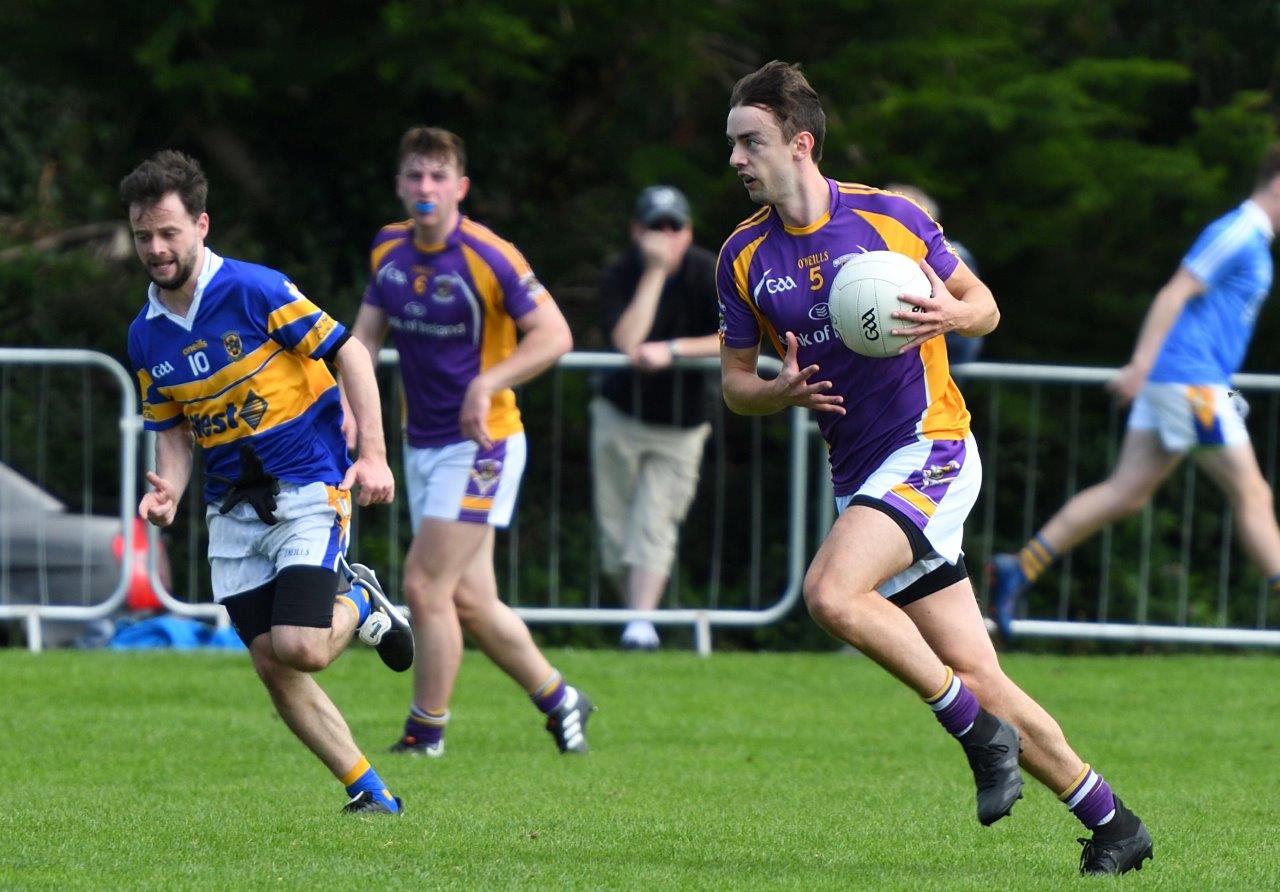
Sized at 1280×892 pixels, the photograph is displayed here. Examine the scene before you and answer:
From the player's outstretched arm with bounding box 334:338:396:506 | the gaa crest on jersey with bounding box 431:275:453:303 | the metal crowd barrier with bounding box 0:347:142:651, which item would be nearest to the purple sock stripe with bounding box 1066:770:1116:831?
the player's outstretched arm with bounding box 334:338:396:506

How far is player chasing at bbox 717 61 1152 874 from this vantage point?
17.1 ft

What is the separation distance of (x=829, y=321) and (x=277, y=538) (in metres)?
1.82

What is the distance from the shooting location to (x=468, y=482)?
7.77 m

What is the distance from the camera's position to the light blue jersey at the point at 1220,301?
9578 mm

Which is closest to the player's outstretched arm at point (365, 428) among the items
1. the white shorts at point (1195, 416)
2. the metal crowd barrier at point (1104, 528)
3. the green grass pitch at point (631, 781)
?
the green grass pitch at point (631, 781)

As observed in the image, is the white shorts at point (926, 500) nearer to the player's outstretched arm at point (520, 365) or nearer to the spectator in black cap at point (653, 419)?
the player's outstretched arm at point (520, 365)

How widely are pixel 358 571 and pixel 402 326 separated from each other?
1.72 metres

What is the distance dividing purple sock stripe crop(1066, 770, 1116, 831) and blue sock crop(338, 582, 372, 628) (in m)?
2.22

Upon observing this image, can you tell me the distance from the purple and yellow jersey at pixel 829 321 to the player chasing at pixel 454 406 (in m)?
2.23

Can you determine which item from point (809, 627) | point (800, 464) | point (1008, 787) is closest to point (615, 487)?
point (800, 464)

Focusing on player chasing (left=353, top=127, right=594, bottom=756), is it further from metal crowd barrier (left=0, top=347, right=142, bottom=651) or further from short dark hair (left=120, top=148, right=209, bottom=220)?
metal crowd barrier (left=0, top=347, right=142, bottom=651)

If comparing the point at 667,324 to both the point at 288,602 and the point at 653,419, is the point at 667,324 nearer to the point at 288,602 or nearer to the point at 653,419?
the point at 653,419

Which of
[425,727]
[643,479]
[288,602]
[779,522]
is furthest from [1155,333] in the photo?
[288,602]

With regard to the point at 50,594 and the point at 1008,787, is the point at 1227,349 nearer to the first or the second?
the point at 1008,787
